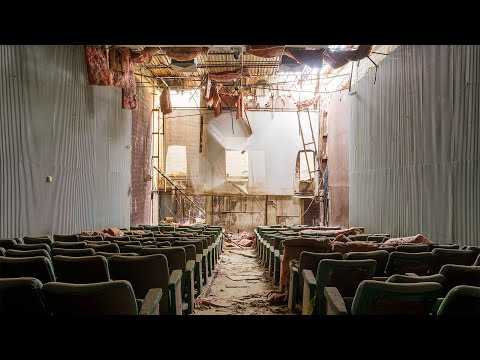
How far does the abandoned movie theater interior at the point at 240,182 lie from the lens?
300cm

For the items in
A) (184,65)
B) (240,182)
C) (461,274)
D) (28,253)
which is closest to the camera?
(461,274)

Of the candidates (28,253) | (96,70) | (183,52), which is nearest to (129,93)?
(96,70)

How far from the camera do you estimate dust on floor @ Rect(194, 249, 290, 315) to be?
485 centimetres

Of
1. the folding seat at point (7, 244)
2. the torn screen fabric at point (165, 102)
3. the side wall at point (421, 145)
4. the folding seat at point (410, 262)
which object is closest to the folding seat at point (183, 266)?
the folding seat at point (410, 262)

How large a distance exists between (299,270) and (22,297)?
9.15ft

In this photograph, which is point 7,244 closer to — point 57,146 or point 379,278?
point 57,146

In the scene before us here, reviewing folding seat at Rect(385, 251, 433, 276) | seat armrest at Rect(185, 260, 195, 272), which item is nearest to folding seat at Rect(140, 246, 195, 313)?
seat armrest at Rect(185, 260, 195, 272)

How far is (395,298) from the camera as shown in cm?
214

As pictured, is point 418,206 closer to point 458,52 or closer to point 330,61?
point 458,52

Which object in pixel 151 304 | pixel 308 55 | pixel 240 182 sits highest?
pixel 308 55

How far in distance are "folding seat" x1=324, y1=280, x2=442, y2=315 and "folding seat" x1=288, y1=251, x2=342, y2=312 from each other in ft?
4.74

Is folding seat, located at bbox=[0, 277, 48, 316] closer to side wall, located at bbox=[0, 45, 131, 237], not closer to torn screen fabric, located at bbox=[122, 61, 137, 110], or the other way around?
side wall, located at bbox=[0, 45, 131, 237]

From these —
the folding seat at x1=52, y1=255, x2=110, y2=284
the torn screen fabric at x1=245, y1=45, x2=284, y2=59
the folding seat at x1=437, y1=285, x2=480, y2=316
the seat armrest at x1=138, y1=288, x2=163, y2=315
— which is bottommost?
the seat armrest at x1=138, y1=288, x2=163, y2=315
